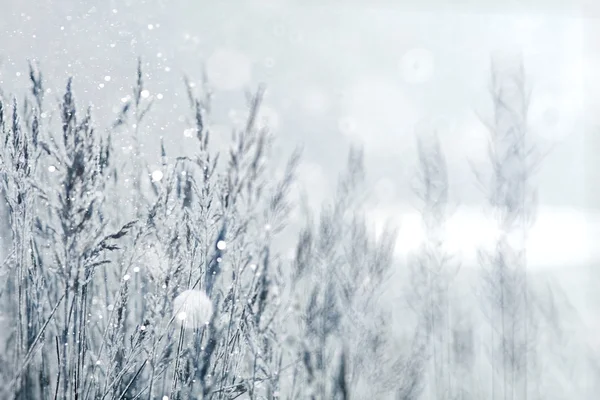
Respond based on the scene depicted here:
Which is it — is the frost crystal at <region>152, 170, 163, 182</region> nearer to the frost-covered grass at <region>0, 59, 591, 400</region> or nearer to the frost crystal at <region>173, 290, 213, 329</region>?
the frost-covered grass at <region>0, 59, 591, 400</region>

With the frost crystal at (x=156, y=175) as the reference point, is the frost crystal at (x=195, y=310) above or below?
below

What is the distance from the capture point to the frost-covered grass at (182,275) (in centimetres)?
121

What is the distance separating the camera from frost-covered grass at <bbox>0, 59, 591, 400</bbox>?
121 centimetres

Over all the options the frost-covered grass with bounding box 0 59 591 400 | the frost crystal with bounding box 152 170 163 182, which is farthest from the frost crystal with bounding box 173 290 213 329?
the frost crystal with bounding box 152 170 163 182

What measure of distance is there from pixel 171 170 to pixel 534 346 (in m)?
1.63

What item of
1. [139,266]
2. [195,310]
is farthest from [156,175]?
[195,310]

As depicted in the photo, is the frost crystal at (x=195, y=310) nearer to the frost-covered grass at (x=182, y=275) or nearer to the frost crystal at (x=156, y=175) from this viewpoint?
the frost-covered grass at (x=182, y=275)

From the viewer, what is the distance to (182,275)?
1.32 metres

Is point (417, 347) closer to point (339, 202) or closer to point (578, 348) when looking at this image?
point (339, 202)

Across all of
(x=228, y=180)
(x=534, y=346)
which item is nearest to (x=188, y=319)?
(x=228, y=180)

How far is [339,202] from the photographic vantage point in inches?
78.4

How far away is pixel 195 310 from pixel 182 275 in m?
0.16

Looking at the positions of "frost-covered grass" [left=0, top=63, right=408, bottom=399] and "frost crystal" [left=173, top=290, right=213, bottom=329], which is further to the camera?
"frost crystal" [left=173, top=290, right=213, bottom=329]

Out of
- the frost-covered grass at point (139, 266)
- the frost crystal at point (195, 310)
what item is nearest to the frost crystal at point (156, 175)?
the frost-covered grass at point (139, 266)
